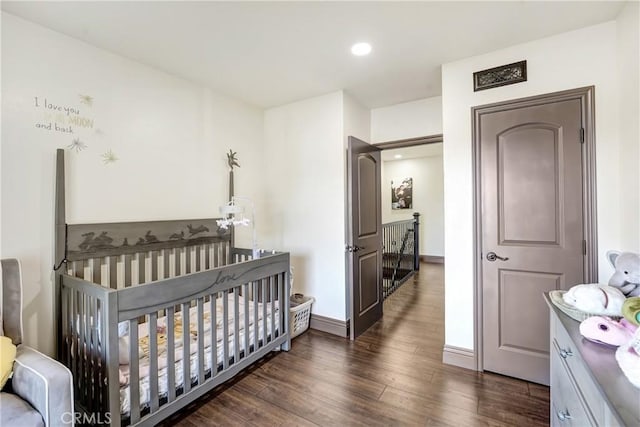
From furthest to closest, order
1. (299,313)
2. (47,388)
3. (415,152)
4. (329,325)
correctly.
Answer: (415,152)
(329,325)
(299,313)
(47,388)

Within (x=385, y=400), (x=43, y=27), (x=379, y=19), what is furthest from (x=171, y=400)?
(x=379, y=19)

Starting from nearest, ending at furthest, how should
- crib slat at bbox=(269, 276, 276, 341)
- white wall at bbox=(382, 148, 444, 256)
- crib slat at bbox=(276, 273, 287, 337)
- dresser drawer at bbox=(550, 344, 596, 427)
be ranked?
dresser drawer at bbox=(550, 344, 596, 427) → crib slat at bbox=(269, 276, 276, 341) → crib slat at bbox=(276, 273, 287, 337) → white wall at bbox=(382, 148, 444, 256)

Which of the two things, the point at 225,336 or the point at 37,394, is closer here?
the point at 37,394

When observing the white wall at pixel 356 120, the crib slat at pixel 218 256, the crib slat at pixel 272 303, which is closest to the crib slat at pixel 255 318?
the crib slat at pixel 272 303

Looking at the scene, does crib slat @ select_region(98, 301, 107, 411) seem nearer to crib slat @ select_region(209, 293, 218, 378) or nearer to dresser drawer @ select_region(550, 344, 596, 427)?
crib slat @ select_region(209, 293, 218, 378)

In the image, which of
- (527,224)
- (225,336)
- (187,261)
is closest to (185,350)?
(225,336)

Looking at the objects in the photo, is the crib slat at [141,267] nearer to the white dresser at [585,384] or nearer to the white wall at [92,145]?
the white wall at [92,145]

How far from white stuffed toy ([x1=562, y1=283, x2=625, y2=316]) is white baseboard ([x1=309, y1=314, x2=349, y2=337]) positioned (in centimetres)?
211

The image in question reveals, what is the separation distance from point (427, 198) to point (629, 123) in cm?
541

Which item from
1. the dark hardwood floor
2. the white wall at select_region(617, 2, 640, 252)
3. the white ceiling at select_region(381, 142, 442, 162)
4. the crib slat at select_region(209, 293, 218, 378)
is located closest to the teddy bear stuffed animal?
the white wall at select_region(617, 2, 640, 252)

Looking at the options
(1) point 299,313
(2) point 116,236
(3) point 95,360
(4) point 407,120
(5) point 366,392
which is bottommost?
(5) point 366,392

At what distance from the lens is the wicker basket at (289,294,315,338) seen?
2943mm

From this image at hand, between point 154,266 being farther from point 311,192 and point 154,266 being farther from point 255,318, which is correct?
point 311,192

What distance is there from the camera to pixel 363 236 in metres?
3.26
